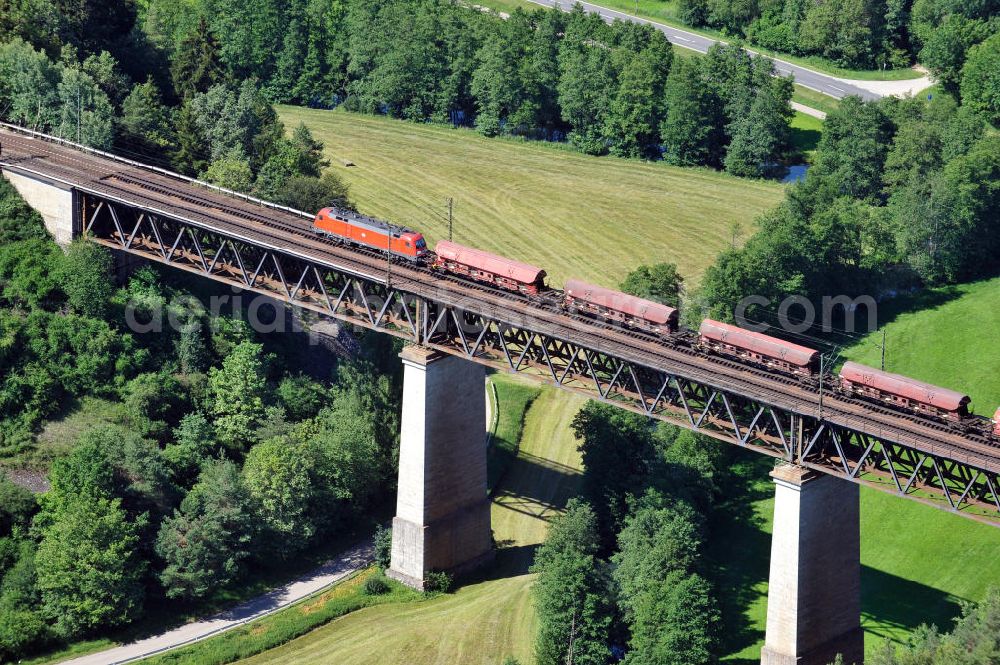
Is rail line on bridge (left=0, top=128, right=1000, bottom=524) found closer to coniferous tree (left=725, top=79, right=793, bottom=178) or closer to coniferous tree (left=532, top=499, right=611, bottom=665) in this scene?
coniferous tree (left=532, top=499, right=611, bottom=665)

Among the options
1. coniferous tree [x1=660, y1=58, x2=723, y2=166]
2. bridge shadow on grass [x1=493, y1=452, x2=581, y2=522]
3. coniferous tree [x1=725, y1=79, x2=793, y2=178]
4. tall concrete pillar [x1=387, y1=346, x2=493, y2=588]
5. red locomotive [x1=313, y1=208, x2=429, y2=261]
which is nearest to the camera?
tall concrete pillar [x1=387, y1=346, x2=493, y2=588]

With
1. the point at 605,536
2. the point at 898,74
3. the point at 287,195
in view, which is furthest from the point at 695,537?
the point at 898,74

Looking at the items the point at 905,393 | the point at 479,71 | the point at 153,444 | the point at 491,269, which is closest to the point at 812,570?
the point at 905,393

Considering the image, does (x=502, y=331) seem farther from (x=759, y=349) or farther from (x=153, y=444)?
(x=153, y=444)

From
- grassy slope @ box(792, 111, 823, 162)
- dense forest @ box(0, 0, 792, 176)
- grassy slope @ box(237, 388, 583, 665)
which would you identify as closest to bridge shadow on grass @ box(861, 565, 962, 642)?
grassy slope @ box(237, 388, 583, 665)

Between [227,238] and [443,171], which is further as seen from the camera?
[443,171]

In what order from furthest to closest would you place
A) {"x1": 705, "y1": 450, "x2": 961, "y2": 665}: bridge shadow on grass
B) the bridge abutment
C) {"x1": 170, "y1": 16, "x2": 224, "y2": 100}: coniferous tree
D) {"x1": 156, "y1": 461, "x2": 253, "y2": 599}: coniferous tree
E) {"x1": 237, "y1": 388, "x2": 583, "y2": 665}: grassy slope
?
Answer: {"x1": 170, "y1": 16, "x2": 224, "y2": 100}: coniferous tree
the bridge abutment
{"x1": 156, "y1": 461, "x2": 253, "y2": 599}: coniferous tree
{"x1": 705, "y1": 450, "x2": 961, "y2": 665}: bridge shadow on grass
{"x1": 237, "y1": 388, "x2": 583, "y2": 665}: grassy slope

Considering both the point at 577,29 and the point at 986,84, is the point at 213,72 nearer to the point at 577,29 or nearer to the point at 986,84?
the point at 577,29
